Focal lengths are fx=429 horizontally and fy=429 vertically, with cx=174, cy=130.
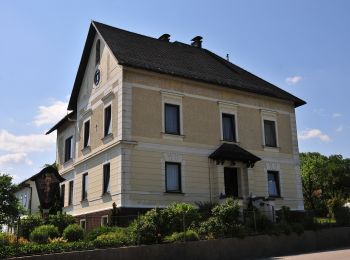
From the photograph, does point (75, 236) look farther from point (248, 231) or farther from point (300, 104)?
point (300, 104)

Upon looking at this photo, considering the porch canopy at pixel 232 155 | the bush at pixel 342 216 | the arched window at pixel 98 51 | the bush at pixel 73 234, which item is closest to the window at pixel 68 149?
the arched window at pixel 98 51

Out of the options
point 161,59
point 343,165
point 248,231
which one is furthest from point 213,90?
point 343,165

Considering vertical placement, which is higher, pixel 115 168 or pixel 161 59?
pixel 161 59

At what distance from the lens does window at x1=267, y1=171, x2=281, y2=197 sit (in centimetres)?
2656

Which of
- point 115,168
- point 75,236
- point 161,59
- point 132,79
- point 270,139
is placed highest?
point 161,59

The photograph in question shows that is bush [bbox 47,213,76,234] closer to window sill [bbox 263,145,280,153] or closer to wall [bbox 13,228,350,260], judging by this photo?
wall [bbox 13,228,350,260]

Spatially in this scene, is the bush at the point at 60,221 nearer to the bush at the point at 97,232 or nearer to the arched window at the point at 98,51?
the bush at the point at 97,232

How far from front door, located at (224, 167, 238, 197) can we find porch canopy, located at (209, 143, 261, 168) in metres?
0.85

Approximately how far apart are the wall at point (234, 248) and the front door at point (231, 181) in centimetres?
532

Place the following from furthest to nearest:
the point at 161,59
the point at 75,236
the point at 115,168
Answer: the point at 161,59 < the point at 115,168 < the point at 75,236

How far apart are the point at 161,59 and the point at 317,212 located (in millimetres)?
15008

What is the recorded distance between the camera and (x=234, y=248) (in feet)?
55.8

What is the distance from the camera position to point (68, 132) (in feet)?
104

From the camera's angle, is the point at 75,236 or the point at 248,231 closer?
the point at 75,236
